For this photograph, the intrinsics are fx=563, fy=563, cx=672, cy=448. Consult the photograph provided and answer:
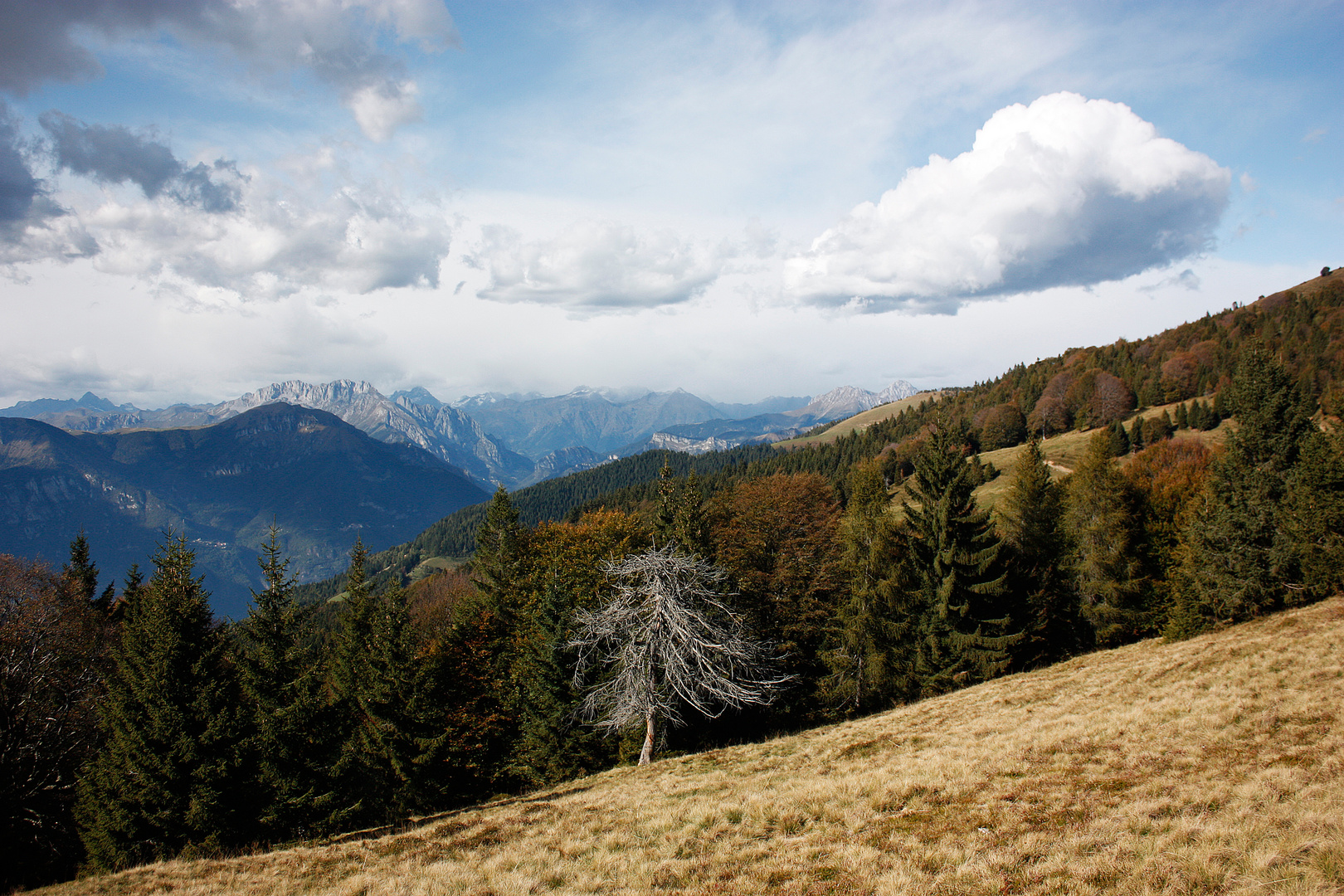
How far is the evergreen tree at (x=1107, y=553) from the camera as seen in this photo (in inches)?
A: 1415

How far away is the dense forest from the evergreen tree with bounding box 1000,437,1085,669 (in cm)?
18

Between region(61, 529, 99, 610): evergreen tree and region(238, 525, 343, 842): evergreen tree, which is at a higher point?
region(61, 529, 99, 610): evergreen tree

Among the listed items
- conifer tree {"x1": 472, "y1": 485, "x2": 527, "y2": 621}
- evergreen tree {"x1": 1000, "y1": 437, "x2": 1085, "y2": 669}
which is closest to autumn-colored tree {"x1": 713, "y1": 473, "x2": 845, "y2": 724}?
evergreen tree {"x1": 1000, "y1": 437, "x2": 1085, "y2": 669}

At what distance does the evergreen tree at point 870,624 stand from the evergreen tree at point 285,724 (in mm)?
26292

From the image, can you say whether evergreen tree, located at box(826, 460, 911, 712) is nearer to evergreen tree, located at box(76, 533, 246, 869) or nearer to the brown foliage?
evergreen tree, located at box(76, 533, 246, 869)

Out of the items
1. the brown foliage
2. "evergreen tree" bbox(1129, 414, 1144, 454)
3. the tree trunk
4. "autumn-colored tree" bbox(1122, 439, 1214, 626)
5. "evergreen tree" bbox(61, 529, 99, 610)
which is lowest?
the tree trunk

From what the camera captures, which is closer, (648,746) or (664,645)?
(664,645)

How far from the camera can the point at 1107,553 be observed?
36.5 m

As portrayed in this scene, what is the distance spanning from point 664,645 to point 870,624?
15.4 metres

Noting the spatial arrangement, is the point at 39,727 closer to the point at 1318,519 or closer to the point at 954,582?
the point at 954,582

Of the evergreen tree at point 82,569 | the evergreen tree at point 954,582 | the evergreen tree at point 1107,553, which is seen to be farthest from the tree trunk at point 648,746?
the evergreen tree at point 82,569

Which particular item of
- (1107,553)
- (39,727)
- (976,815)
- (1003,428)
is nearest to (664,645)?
(976,815)

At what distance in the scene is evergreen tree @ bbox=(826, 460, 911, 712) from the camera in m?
33.3

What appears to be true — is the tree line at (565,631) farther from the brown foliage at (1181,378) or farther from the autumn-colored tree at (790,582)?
the brown foliage at (1181,378)
